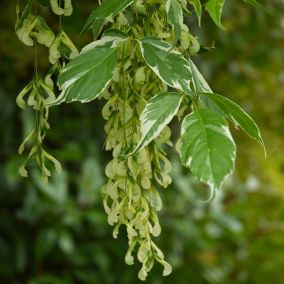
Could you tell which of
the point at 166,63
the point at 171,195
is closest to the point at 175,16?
the point at 166,63

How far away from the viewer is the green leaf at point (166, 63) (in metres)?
0.63

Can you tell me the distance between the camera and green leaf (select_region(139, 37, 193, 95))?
0.63m

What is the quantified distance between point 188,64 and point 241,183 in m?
1.73

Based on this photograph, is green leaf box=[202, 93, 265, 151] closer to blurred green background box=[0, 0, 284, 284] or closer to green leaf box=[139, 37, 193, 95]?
green leaf box=[139, 37, 193, 95]

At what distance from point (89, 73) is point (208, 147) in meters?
0.14

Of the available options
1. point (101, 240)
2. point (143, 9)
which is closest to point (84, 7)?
point (101, 240)

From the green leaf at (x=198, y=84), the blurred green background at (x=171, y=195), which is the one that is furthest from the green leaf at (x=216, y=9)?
the blurred green background at (x=171, y=195)

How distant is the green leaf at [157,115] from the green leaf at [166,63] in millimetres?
13

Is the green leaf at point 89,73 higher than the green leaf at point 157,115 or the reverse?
higher

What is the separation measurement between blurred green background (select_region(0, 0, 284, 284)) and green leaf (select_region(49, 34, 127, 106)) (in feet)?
3.52

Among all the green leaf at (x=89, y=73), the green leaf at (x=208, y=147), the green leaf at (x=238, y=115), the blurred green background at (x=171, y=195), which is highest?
the green leaf at (x=89, y=73)

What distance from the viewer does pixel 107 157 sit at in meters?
2.14

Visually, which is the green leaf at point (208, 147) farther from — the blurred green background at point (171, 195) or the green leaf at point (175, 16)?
the blurred green background at point (171, 195)

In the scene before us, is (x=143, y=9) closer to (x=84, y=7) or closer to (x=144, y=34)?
(x=144, y=34)
